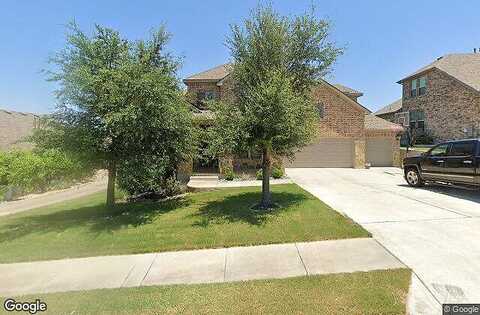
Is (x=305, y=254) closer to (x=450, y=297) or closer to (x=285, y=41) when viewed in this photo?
(x=450, y=297)

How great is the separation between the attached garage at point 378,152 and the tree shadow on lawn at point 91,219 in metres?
16.8

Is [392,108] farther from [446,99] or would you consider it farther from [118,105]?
[118,105]

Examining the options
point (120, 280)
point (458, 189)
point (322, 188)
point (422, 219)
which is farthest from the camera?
point (322, 188)

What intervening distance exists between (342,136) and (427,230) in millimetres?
16644

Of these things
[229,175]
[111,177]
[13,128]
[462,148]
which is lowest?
[229,175]

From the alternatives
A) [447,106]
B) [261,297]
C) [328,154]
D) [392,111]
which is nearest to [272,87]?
[261,297]

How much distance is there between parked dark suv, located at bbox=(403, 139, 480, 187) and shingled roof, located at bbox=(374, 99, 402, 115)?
26771 mm

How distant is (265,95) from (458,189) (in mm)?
9137

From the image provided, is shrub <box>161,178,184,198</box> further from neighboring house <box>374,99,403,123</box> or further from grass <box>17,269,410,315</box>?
neighboring house <box>374,99,403,123</box>

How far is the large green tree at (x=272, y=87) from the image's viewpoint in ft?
30.9

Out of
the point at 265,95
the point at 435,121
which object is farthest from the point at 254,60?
the point at 435,121

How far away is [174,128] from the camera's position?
415 inches

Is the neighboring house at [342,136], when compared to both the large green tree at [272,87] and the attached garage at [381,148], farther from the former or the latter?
the large green tree at [272,87]

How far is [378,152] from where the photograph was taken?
79.8ft
